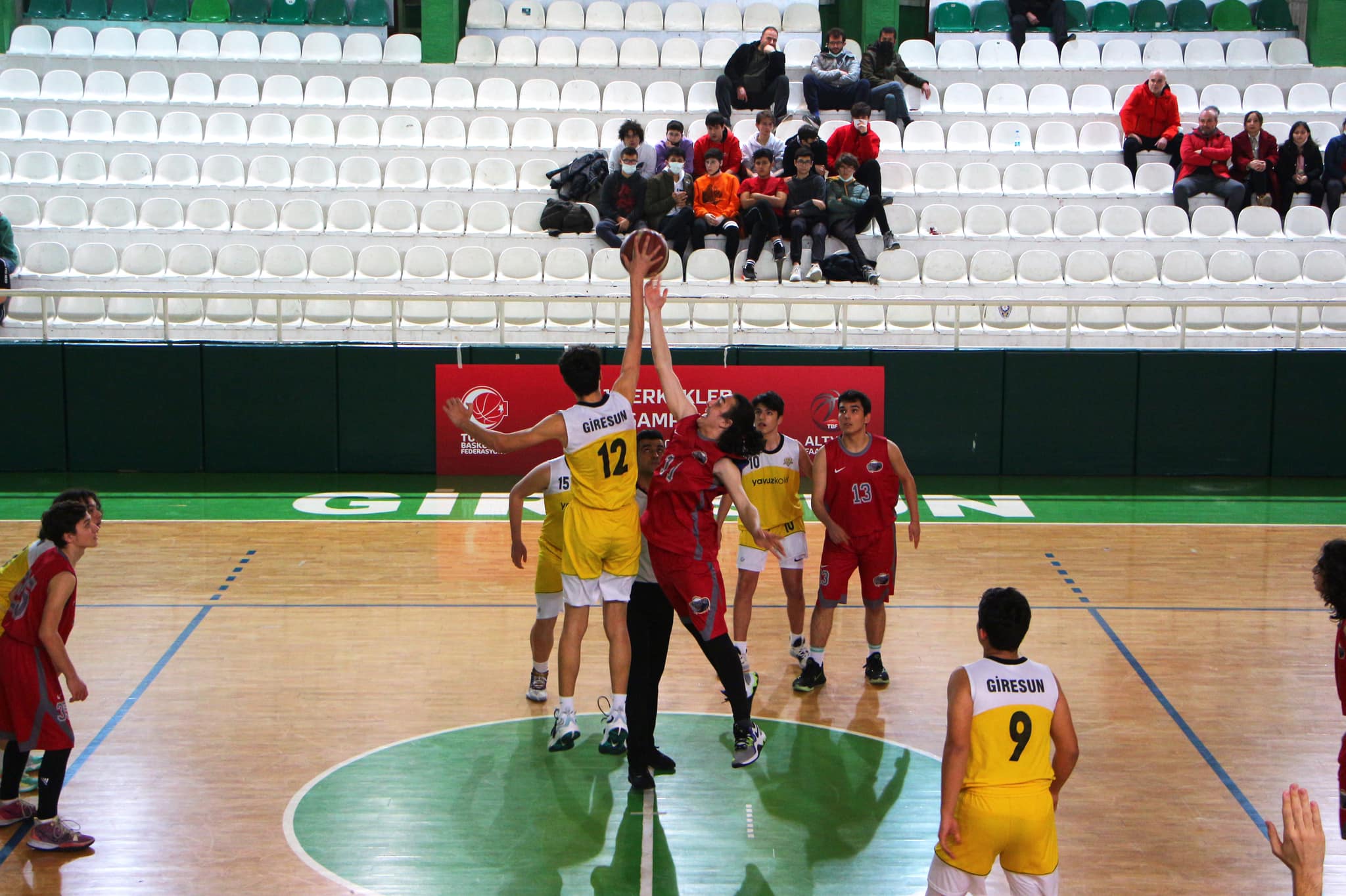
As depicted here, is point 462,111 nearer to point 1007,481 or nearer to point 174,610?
point 1007,481

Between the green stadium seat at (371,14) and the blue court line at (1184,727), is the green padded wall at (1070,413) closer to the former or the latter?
the blue court line at (1184,727)

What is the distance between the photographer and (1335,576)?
4.47m

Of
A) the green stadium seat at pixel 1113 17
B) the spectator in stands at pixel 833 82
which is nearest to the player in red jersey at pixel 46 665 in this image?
the spectator in stands at pixel 833 82

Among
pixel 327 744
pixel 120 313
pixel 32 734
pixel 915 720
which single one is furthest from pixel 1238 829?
pixel 120 313

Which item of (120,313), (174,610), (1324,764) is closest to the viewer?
(1324,764)

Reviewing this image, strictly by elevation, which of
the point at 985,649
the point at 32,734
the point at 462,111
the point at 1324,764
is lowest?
the point at 1324,764

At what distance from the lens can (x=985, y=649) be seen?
455 centimetres

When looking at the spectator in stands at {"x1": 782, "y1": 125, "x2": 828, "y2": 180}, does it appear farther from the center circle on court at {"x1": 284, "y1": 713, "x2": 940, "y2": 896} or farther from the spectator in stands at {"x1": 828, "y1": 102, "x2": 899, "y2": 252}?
the center circle on court at {"x1": 284, "y1": 713, "x2": 940, "y2": 896}

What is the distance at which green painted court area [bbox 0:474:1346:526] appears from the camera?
12.4 metres

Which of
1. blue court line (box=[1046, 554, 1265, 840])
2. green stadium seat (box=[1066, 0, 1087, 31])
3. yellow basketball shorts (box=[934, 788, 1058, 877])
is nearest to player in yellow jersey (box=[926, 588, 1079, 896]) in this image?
yellow basketball shorts (box=[934, 788, 1058, 877])

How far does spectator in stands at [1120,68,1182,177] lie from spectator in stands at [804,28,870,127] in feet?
11.7

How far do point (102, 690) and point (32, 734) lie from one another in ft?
7.43

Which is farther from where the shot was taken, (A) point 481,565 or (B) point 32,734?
(A) point 481,565

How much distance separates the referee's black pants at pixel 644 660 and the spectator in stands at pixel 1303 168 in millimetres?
14020
